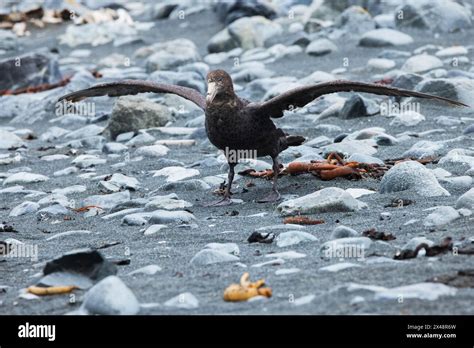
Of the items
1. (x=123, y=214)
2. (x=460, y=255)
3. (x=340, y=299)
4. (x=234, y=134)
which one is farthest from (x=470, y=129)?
(x=340, y=299)

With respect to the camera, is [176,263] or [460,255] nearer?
[460,255]

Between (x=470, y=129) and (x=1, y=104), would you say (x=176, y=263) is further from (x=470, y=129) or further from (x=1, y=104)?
(x=1, y=104)

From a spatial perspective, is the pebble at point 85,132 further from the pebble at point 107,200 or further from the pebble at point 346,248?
the pebble at point 346,248

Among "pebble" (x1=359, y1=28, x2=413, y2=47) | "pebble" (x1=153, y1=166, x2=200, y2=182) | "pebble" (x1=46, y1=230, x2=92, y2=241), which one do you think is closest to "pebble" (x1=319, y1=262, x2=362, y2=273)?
"pebble" (x1=46, y1=230, x2=92, y2=241)

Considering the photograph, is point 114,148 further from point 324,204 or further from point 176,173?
point 324,204

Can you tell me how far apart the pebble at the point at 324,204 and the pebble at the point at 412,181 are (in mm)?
470

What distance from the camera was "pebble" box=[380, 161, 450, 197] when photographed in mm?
6902

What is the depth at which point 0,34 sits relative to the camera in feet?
61.5

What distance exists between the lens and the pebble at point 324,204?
6.65m

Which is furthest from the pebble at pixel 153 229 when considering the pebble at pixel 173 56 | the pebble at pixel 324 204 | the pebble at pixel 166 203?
the pebble at pixel 173 56

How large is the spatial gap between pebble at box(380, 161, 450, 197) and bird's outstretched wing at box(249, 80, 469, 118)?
1.81ft

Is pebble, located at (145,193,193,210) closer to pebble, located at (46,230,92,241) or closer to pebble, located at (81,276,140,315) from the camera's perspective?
pebble, located at (46,230,92,241)
